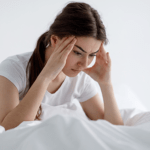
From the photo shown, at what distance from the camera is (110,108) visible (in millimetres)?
1174

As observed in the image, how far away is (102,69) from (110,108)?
268 millimetres

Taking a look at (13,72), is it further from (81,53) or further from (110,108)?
(110,108)

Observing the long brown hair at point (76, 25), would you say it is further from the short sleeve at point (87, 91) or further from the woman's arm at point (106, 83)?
the short sleeve at point (87, 91)

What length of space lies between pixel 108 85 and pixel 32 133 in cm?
83

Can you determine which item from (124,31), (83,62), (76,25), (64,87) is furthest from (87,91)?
(124,31)

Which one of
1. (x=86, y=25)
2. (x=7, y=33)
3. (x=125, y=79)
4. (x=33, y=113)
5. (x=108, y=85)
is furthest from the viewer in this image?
(x=125, y=79)

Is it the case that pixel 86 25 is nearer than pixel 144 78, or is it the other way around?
pixel 86 25

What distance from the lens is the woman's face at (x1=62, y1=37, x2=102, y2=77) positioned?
956 mm

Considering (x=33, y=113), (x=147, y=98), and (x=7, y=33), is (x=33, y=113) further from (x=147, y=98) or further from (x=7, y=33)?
(x=147, y=98)

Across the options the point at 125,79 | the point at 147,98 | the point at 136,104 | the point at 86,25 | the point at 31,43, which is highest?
the point at 86,25

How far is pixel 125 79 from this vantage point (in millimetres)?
2879

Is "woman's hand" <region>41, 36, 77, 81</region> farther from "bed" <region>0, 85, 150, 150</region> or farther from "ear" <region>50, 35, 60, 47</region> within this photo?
"bed" <region>0, 85, 150, 150</region>

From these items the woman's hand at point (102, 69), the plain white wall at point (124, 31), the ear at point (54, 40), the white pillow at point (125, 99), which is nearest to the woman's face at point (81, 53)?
the ear at point (54, 40)

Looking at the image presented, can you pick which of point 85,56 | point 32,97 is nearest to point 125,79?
point 85,56
